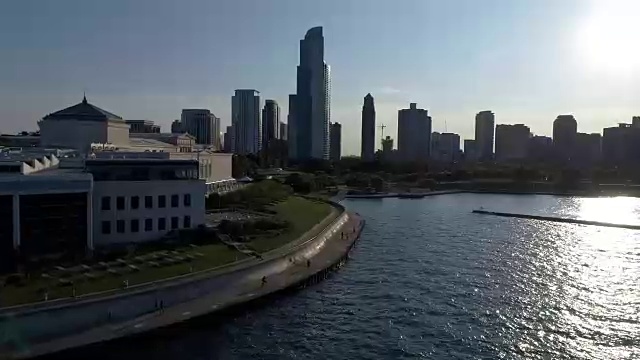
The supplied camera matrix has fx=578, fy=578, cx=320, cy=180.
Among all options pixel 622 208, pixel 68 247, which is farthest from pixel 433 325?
pixel 622 208

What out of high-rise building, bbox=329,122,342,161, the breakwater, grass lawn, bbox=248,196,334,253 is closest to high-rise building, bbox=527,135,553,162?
high-rise building, bbox=329,122,342,161

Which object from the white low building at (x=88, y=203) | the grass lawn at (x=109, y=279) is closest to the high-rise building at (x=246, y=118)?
the white low building at (x=88, y=203)

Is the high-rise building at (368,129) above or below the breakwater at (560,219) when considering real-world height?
above

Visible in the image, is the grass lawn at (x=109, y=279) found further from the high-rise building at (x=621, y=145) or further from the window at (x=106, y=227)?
the high-rise building at (x=621, y=145)

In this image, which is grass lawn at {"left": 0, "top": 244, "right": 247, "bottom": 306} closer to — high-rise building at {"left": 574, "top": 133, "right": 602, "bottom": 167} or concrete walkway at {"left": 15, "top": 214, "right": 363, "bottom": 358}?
concrete walkway at {"left": 15, "top": 214, "right": 363, "bottom": 358}

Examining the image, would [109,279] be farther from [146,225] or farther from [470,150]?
[470,150]
